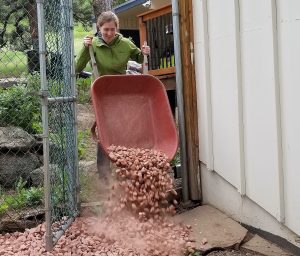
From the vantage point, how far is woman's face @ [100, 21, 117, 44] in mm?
4715

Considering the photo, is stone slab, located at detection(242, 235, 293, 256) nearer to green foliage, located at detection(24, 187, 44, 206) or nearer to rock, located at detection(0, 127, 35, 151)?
green foliage, located at detection(24, 187, 44, 206)

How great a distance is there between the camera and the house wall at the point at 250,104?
3.29 metres

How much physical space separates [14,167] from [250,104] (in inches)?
115

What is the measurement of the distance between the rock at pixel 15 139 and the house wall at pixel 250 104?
6.87 ft

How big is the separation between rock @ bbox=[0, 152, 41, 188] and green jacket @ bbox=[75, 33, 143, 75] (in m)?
1.36

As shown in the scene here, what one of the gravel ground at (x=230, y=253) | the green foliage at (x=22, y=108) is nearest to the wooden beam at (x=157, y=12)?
the green foliage at (x=22, y=108)

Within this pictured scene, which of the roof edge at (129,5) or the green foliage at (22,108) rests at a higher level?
the roof edge at (129,5)

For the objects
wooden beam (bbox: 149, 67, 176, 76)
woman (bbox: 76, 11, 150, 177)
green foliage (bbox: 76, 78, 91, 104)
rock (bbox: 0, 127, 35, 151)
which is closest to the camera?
woman (bbox: 76, 11, 150, 177)

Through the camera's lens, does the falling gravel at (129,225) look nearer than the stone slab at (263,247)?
No

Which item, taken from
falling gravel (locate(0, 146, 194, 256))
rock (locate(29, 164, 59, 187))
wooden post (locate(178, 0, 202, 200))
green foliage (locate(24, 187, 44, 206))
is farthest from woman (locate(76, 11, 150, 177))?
rock (locate(29, 164, 59, 187))

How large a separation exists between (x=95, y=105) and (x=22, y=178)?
1528 millimetres

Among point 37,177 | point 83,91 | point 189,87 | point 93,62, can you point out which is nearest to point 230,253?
point 189,87

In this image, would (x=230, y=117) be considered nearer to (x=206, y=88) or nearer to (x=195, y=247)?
(x=206, y=88)

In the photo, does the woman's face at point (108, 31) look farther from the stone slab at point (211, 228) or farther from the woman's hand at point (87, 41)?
the stone slab at point (211, 228)
